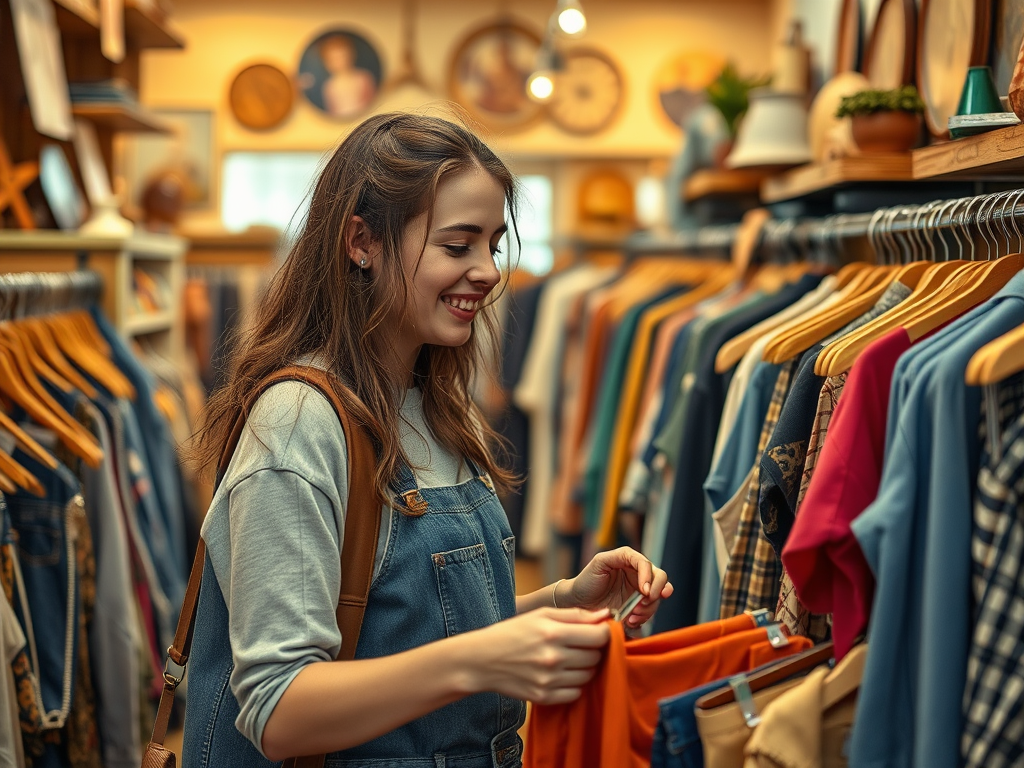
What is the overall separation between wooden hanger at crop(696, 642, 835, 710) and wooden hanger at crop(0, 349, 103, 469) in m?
1.55

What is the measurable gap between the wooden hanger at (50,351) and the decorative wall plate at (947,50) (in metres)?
2.04

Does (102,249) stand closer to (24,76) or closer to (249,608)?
(24,76)

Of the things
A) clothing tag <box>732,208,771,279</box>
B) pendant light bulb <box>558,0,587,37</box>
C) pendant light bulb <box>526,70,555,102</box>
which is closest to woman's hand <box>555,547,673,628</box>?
clothing tag <box>732,208,771,279</box>

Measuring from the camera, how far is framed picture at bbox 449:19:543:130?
23.6ft

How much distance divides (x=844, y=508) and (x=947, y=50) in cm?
145

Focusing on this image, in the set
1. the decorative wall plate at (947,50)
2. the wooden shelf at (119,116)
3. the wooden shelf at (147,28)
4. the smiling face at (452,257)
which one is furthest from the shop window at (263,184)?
the smiling face at (452,257)

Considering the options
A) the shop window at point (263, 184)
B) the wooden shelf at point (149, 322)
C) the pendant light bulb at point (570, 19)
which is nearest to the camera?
the wooden shelf at point (149, 322)

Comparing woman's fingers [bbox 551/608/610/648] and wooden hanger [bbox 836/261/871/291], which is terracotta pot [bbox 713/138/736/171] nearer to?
Result: wooden hanger [bbox 836/261/871/291]

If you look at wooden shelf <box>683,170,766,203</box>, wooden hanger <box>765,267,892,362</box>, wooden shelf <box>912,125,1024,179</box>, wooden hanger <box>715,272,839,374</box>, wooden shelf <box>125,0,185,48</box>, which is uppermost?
wooden shelf <box>125,0,185,48</box>

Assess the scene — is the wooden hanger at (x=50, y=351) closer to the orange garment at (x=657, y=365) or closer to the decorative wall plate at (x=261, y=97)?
the orange garment at (x=657, y=365)

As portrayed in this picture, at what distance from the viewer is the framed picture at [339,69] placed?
23.6 ft

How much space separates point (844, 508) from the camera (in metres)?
1.28

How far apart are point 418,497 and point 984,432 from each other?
2.28 feet

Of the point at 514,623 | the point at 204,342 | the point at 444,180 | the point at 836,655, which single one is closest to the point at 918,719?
the point at 836,655
